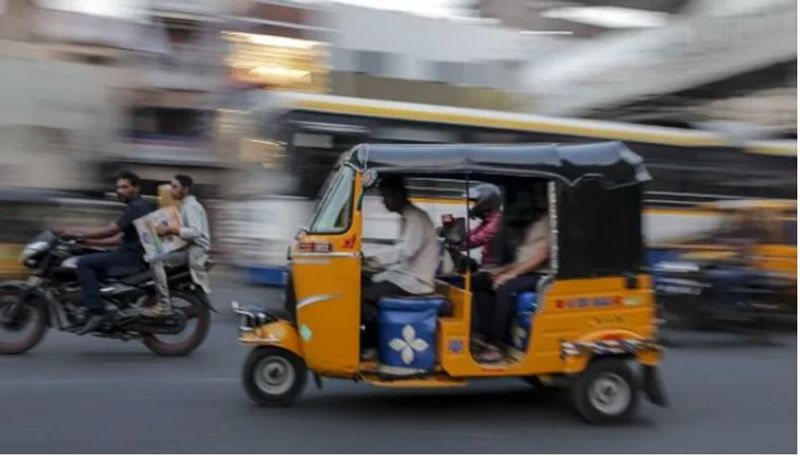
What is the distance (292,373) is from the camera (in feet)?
20.7

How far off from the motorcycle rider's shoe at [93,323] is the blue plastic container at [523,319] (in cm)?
361

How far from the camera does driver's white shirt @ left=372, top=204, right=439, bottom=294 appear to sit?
6.25 meters

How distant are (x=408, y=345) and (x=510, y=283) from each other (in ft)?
2.67

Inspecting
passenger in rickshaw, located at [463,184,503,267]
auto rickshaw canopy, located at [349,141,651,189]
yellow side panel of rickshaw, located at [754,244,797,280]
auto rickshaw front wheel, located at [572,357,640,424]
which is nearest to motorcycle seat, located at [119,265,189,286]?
passenger in rickshaw, located at [463,184,503,267]

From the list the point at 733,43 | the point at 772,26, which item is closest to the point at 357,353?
the point at 772,26

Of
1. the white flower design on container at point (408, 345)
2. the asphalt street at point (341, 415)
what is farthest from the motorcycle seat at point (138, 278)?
the white flower design on container at point (408, 345)

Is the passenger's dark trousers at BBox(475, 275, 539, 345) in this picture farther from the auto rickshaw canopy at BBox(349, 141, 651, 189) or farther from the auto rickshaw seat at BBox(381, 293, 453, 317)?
the auto rickshaw canopy at BBox(349, 141, 651, 189)

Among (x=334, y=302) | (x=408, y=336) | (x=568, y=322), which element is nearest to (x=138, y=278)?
(x=334, y=302)

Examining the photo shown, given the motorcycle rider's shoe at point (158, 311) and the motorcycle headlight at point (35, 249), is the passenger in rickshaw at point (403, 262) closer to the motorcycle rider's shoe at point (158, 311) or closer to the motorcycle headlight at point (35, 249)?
the motorcycle rider's shoe at point (158, 311)

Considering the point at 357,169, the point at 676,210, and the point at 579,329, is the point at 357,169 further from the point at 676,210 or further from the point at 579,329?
the point at 676,210

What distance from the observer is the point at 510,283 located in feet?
20.9

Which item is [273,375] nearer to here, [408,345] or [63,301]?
[408,345]

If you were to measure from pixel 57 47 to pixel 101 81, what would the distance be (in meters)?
2.02

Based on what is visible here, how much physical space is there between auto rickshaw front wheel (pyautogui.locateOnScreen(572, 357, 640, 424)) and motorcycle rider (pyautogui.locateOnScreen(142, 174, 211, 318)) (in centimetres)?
376
